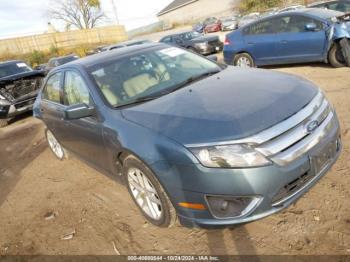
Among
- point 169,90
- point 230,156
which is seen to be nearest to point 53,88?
point 169,90

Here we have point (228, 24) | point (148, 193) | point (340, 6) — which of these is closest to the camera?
point (148, 193)

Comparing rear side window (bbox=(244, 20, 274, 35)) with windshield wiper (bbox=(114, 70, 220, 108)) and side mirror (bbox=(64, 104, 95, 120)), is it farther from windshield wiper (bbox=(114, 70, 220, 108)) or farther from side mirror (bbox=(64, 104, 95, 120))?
side mirror (bbox=(64, 104, 95, 120))

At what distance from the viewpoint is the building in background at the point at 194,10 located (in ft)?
145

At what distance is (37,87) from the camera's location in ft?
30.4

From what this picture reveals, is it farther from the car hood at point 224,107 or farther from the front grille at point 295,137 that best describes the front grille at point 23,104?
the front grille at point 295,137

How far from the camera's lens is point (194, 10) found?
49.2 meters

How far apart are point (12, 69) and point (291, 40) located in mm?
8865

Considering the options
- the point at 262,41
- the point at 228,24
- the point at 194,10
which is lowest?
the point at 262,41

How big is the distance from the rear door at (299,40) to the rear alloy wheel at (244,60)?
834 millimetres

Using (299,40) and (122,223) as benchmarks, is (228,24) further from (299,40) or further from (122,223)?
(122,223)

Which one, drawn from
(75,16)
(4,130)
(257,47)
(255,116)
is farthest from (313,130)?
(75,16)

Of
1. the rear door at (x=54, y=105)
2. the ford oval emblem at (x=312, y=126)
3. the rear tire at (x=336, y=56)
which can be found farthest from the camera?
the rear tire at (x=336, y=56)

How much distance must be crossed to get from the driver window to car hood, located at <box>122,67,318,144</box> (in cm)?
70

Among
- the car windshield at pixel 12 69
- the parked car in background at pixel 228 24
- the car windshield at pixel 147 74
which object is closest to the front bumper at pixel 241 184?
the car windshield at pixel 147 74
